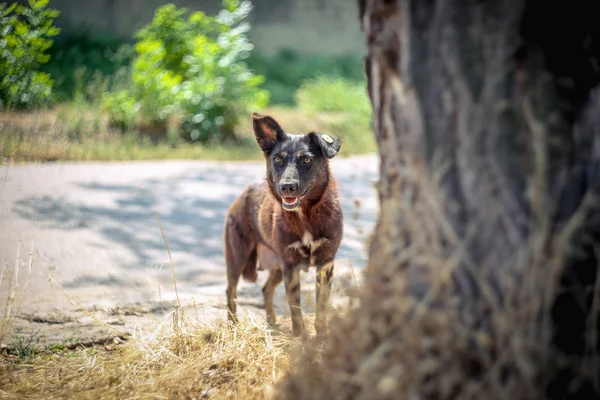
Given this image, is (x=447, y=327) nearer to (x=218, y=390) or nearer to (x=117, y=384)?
(x=218, y=390)

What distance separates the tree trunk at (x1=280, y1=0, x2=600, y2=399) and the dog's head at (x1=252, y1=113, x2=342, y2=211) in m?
1.81

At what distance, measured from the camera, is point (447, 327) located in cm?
195

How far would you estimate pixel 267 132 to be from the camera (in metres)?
4.31

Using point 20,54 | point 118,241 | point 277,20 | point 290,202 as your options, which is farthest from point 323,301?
point 277,20

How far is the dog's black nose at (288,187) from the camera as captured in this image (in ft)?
12.7

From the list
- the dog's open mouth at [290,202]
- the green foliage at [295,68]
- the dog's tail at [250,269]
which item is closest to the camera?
the dog's open mouth at [290,202]

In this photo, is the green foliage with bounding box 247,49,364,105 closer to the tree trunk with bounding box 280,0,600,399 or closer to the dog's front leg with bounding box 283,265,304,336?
the dog's front leg with bounding box 283,265,304,336

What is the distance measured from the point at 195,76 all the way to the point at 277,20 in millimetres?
7470

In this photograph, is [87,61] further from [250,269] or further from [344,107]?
[250,269]

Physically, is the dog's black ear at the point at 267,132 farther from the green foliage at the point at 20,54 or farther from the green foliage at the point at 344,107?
the green foliage at the point at 344,107

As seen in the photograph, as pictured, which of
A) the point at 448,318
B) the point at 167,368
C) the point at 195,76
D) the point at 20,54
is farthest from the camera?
the point at 195,76

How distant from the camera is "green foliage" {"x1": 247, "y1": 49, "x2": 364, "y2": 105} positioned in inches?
667

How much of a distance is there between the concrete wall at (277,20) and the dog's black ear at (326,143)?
41.7ft

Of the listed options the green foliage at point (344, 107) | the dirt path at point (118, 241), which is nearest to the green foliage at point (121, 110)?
the dirt path at point (118, 241)
